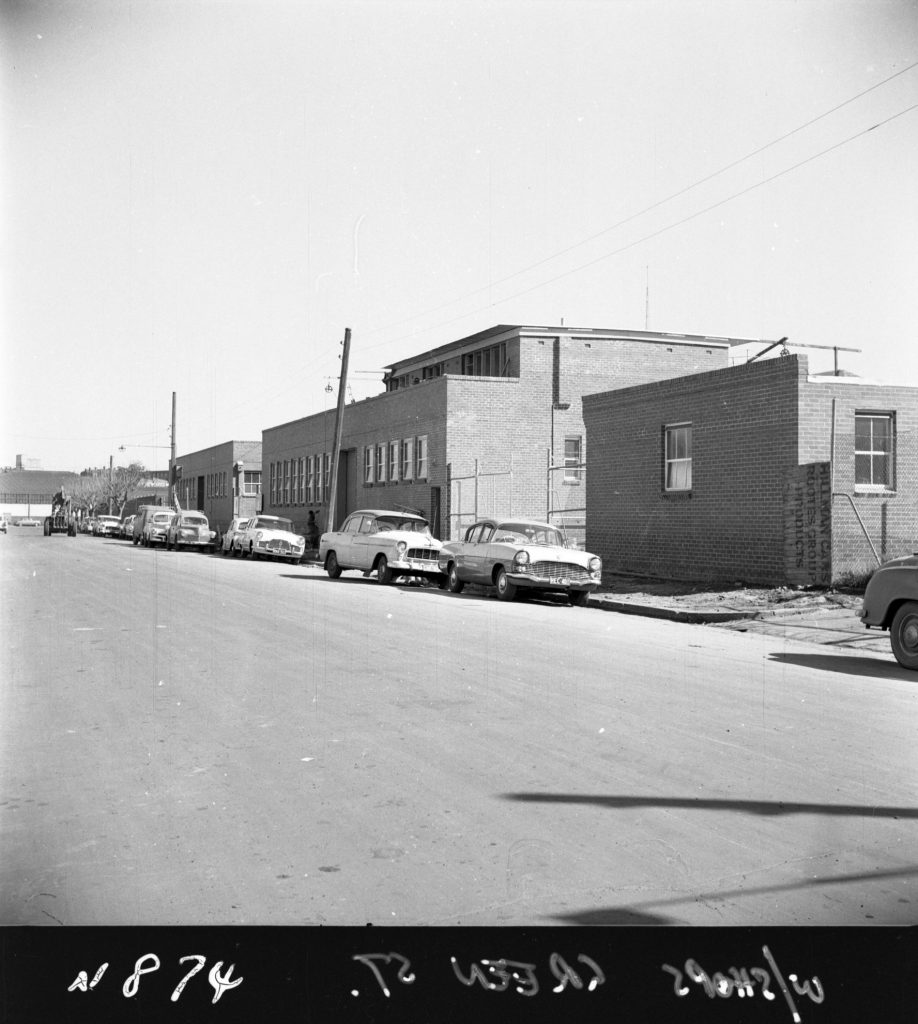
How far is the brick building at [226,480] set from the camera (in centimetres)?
7131

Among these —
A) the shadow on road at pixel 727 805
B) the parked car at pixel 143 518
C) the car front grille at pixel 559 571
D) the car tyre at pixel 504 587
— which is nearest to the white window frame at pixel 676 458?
the car front grille at pixel 559 571

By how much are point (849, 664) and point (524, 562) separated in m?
9.16

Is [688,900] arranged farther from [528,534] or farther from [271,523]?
[271,523]

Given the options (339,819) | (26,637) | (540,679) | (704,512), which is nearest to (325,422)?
(704,512)

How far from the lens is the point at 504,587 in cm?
2155

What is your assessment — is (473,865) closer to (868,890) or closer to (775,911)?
(775,911)

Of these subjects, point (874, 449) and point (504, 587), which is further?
point (504, 587)

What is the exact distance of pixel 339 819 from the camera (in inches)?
219

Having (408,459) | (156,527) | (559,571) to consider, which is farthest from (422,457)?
(559,571)

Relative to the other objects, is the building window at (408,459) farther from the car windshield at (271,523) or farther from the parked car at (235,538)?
the parked car at (235,538)

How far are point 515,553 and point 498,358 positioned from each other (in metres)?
22.5

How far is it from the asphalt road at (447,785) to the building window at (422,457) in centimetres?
2799
